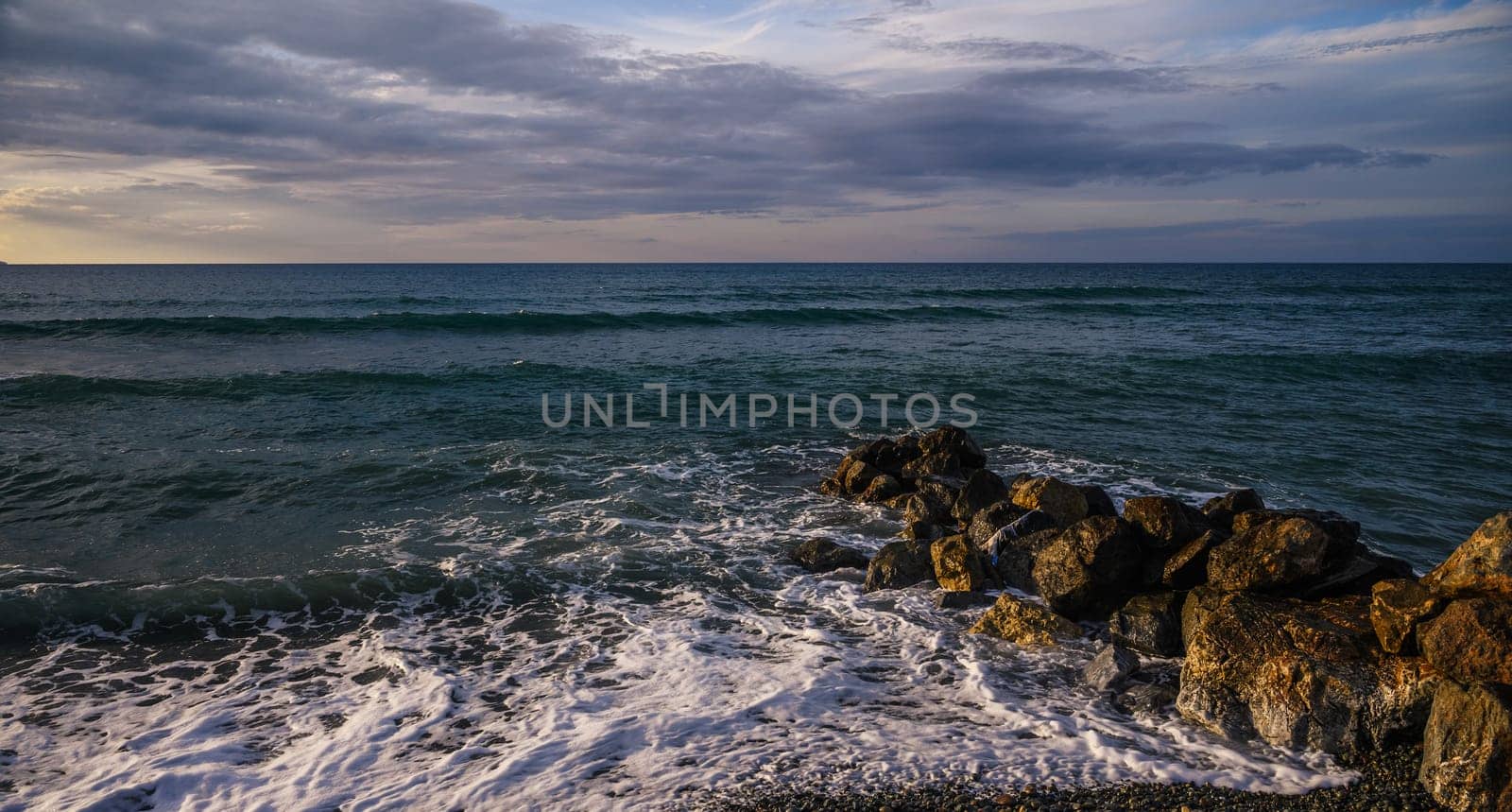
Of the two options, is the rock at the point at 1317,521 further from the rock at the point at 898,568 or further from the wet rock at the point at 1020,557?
the rock at the point at 898,568

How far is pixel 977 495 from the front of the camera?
1107 cm

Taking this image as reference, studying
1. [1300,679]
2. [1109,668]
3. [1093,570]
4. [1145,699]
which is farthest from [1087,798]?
[1093,570]

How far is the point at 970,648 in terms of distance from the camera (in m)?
7.55

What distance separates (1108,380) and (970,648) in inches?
701

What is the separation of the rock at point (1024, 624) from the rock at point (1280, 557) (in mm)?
1442

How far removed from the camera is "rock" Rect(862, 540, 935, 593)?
9.07m

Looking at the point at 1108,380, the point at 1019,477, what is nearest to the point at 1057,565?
the point at 1019,477

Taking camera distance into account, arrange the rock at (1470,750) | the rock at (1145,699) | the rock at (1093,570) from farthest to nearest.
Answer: the rock at (1093,570) < the rock at (1145,699) < the rock at (1470,750)

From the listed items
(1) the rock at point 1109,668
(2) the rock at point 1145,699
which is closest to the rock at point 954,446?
(1) the rock at point 1109,668

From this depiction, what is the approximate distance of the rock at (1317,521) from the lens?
7254 millimetres

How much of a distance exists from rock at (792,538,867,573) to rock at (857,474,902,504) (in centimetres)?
244

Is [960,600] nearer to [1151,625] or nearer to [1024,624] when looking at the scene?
[1024,624]

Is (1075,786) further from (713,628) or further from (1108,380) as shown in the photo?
(1108,380)

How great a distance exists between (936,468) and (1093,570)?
16.0 ft
